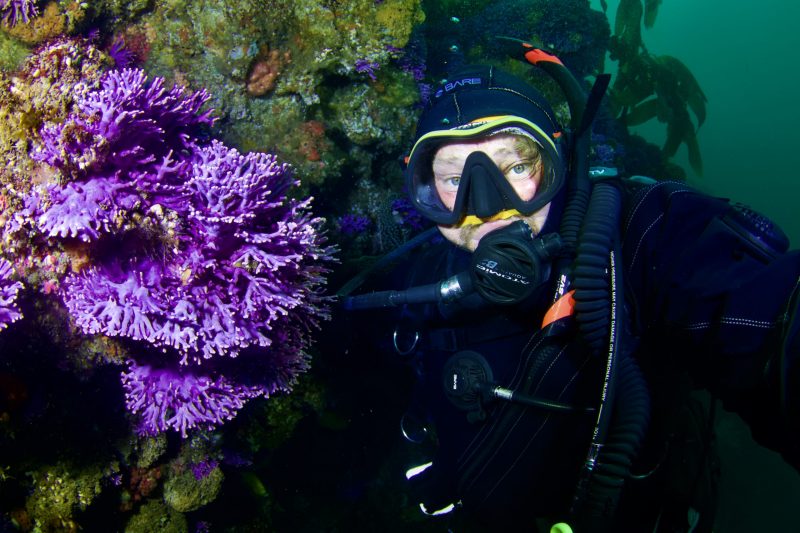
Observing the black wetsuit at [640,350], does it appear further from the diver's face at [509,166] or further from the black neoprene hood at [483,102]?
the black neoprene hood at [483,102]

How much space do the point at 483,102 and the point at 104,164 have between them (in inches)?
83.4

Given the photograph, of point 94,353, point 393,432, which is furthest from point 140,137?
point 393,432

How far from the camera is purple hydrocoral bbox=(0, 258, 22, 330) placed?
1828mm

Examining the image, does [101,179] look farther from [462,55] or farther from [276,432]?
[462,55]

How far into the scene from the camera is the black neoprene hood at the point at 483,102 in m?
2.58

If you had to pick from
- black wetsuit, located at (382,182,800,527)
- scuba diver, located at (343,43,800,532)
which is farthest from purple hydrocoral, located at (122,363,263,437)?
black wetsuit, located at (382,182,800,527)

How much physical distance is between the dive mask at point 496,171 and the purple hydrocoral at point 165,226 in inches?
41.0

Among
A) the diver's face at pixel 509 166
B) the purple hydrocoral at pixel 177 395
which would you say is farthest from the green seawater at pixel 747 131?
the purple hydrocoral at pixel 177 395

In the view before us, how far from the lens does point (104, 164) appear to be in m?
1.80

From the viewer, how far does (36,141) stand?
1812 millimetres

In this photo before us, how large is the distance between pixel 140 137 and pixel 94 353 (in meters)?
1.36

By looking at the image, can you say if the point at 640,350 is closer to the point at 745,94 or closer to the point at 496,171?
the point at 496,171

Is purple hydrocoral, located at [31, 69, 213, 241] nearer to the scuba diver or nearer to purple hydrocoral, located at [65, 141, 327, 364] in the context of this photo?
purple hydrocoral, located at [65, 141, 327, 364]

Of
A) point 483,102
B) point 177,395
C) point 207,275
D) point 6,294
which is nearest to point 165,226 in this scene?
point 207,275
